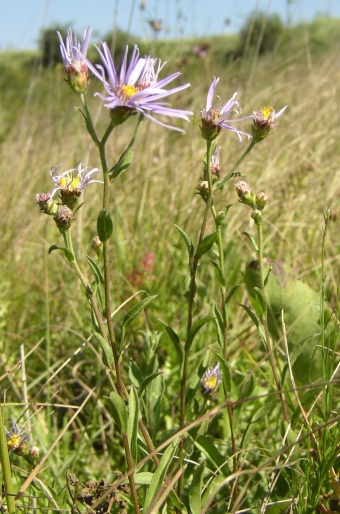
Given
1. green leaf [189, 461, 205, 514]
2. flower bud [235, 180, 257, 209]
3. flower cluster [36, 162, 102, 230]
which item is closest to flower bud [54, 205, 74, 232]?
flower cluster [36, 162, 102, 230]

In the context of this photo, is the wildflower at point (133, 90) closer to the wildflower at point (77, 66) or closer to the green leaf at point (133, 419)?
the wildflower at point (77, 66)

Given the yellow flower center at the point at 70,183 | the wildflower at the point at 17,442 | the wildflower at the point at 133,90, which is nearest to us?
the wildflower at the point at 133,90

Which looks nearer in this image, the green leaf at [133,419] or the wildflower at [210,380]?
the green leaf at [133,419]

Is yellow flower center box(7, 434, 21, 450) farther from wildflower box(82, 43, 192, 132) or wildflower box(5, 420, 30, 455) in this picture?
wildflower box(82, 43, 192, 132)

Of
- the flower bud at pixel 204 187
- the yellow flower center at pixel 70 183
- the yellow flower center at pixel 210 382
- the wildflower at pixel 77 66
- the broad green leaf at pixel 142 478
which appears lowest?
the broad green leaf at pixel 142 478

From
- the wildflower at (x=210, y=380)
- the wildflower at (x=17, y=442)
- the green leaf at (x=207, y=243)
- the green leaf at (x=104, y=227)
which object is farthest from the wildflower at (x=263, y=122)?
the wildflower at (x=17, y=442)

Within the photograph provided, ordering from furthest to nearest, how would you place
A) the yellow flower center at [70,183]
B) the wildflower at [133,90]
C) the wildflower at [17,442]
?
the wildflower at [17,442] → the yellow flower center at [70,183] → the wildflower at [133,90]
